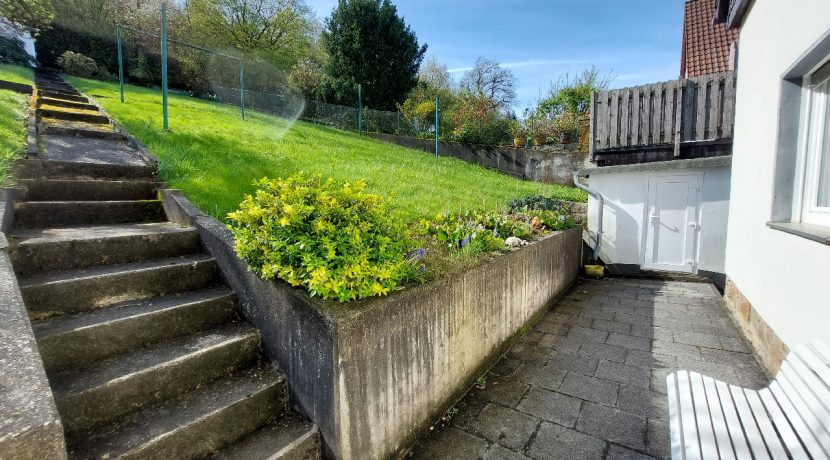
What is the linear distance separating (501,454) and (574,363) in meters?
1.48

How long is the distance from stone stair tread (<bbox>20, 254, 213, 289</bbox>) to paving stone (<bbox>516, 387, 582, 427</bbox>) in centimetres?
272

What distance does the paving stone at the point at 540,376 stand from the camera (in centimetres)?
301

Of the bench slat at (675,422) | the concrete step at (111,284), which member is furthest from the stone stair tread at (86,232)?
the bench slat at (675,422)

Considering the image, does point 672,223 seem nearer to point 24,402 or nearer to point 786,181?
point 786,181

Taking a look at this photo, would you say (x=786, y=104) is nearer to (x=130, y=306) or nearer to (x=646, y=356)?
(x=646, y=356)

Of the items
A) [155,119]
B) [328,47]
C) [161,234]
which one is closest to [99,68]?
[328,47]

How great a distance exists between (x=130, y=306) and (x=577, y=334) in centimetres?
402

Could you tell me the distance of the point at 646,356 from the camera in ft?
11.5

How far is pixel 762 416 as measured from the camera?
1911mm

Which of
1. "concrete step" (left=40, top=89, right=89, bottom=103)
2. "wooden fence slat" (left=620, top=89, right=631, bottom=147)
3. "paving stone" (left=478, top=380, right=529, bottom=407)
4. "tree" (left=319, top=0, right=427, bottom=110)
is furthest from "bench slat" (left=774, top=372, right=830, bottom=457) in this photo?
"tree" (left=319, top=0, right=427, bottom=110)

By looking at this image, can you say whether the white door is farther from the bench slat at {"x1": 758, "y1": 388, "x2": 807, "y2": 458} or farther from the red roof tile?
the red roof tile

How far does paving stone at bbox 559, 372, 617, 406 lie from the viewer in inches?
110

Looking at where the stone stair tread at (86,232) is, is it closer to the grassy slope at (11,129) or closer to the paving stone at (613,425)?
the grassy slope at (11,129)

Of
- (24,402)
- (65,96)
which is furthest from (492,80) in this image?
(24,402)
